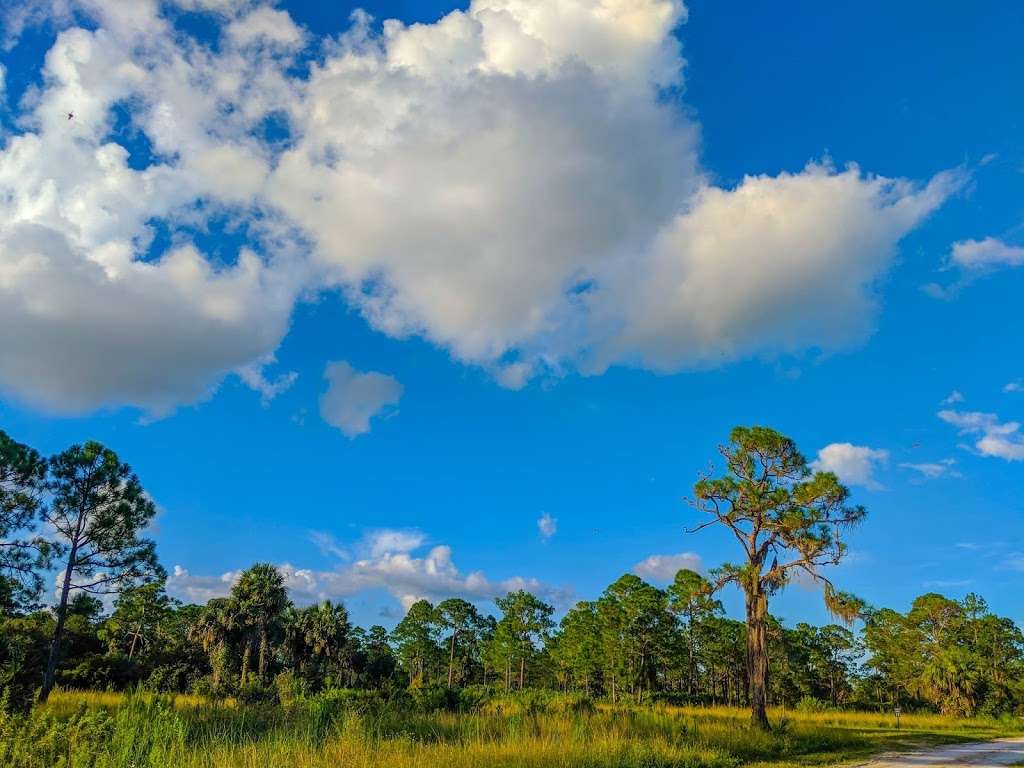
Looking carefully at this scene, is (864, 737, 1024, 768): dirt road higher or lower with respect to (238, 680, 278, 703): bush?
lower

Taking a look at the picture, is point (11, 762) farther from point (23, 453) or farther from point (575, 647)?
point (575, 647)

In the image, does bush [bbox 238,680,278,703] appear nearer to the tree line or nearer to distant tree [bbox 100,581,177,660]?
the tree line

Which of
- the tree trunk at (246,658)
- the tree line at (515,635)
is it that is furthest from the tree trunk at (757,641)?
the tree trunk at (246,658)

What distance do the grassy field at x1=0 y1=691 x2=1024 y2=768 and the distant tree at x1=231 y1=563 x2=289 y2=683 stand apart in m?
19.0

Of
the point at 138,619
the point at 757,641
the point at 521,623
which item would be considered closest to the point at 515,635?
the point at 521,623

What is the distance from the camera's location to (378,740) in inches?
378

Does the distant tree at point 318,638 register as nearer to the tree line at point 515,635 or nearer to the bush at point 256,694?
the tree line at point 515,635

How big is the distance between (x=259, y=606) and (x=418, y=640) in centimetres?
4526

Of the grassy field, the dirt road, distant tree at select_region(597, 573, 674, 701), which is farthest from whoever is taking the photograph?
distant tree at select_region(597, 573, 674, 701)

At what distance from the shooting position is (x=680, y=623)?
2148 inches

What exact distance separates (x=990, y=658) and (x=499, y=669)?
47670 mm

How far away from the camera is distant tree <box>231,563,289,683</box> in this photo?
124 feet

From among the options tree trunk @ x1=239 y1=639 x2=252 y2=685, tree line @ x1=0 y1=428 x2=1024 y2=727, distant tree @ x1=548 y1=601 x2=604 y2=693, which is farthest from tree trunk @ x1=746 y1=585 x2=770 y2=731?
distant tree @ x1=548 y1=601 x2=604 y2=693

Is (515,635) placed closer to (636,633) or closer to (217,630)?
(636,633)
